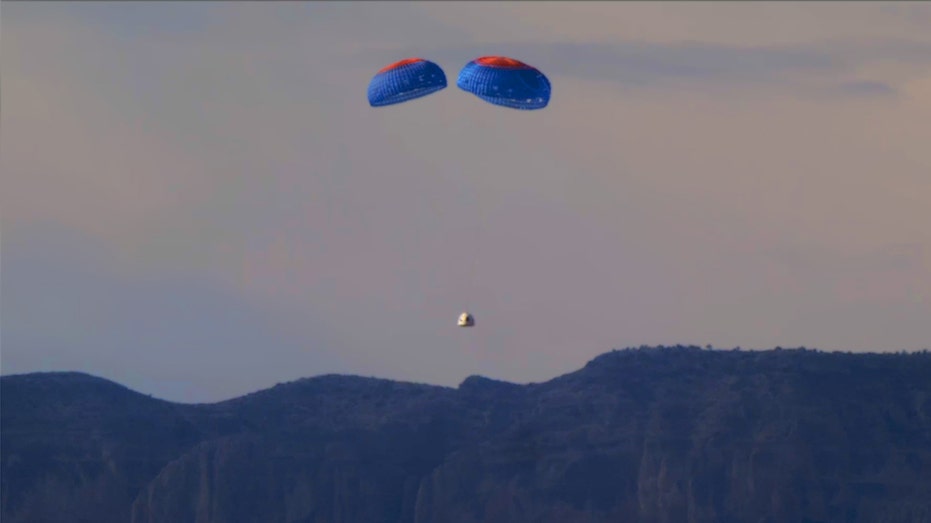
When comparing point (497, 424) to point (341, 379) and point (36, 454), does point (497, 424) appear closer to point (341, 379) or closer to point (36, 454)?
point (341, 379)

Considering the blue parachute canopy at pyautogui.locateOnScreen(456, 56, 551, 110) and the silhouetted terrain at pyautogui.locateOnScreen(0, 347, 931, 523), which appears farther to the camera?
the silhouetted terrain at pyautogui.locateOnScreen(0, 347, 931, 523)

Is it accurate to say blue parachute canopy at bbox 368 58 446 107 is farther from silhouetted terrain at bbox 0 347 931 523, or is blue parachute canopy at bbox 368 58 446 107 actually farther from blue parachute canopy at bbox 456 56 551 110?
silhouetted terrain at bbox 0 347 931 523

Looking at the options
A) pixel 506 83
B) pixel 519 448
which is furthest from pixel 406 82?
pixel 519 448

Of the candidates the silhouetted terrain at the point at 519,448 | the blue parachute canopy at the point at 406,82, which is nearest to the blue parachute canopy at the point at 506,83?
the blue parachute canopy at the point at 406,82

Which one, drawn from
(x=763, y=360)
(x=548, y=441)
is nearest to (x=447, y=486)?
(x=548, y=441)

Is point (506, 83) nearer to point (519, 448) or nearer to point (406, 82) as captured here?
point (406, 82)

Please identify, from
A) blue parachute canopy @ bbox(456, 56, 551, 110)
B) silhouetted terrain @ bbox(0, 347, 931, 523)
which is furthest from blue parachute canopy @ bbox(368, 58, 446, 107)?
silhouetted terrain @ bbox(0, 347, 931, 523)

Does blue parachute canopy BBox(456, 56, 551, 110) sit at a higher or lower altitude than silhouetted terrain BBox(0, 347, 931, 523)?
higher
